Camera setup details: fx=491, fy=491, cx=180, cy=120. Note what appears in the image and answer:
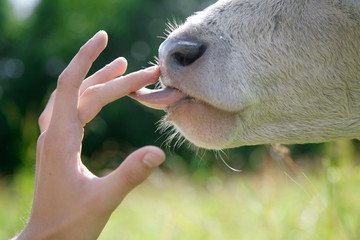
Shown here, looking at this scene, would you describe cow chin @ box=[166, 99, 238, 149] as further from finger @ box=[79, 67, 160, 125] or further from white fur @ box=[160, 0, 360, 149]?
finger @ box=[79, 67, 160, 125]

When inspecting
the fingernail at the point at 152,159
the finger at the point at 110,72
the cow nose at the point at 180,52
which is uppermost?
the finger at the point at 110,72

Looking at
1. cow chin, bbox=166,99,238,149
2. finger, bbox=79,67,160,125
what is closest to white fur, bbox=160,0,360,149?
cow chin, bbox=166,99,238,149

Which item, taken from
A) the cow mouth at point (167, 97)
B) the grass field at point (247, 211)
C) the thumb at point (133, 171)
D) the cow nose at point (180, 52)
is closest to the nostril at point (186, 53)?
the cow nose at point (180, 52)

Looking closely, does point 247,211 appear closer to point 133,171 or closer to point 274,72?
point 274,72

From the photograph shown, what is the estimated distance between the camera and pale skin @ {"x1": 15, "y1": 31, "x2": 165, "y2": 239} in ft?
4.71

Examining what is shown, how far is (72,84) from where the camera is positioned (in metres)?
1.65

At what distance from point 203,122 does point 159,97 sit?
0.21m

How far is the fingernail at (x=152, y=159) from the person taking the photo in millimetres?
1359

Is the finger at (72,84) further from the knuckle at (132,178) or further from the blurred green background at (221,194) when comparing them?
the blurred green background at (221,194)

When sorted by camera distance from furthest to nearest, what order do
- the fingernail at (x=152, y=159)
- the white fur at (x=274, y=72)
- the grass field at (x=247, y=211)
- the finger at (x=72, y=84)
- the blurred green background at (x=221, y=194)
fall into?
the blurred green background at (x=221, y=194), the grass field at (x=247, y=211), the white fur at (x=274, y=72), the finger at (x=72, y=84), the fingernail at (x=152, y=159)

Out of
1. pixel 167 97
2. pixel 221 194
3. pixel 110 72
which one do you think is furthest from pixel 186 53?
pixel 221 194

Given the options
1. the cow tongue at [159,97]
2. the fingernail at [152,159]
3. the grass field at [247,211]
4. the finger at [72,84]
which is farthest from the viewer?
the grass field at [247,211]

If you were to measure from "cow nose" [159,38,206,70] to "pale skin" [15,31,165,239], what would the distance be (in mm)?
269

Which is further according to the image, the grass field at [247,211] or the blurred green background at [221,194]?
the blurred green background at [221,194]
